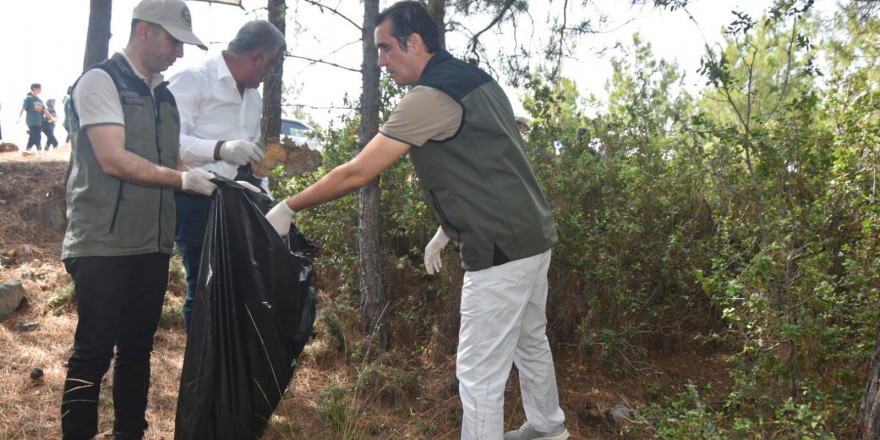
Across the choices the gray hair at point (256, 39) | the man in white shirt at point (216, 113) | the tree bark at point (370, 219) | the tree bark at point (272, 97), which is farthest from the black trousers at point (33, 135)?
the gray hair at point (256, 39)

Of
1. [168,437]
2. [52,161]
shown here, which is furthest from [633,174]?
[52,161]

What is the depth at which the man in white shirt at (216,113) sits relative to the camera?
2.52m

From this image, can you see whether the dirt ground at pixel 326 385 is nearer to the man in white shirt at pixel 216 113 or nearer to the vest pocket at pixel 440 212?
the man in white shirt at pixel 216 113

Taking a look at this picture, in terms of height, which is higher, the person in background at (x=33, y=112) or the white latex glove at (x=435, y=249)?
the person in background at (x=33, y=112)

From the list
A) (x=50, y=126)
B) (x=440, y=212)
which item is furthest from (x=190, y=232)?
(x=50, y=126)

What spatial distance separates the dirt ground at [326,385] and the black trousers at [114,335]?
0.41 m

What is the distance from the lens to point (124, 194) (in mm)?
2207

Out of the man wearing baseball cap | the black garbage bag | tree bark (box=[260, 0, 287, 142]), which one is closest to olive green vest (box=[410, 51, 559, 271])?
the black garbage bag

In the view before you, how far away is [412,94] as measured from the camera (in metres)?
2.00

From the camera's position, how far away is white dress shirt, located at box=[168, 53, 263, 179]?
2.52 metres

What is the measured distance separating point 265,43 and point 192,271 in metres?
1.10

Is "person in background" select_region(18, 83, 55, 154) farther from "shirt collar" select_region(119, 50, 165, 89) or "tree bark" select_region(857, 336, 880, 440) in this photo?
"tree bark" select_region(857, 336, 880, 440)

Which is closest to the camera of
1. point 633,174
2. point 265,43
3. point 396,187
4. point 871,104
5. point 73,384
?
point 73,384

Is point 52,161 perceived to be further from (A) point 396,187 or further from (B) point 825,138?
(B) point 825,138
